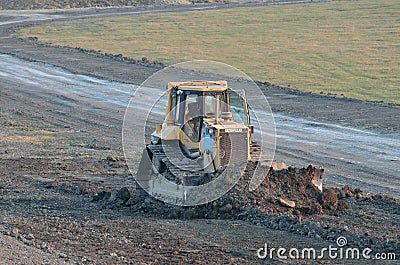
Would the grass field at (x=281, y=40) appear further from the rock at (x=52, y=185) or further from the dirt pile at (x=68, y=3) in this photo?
the rock at (x=52, y=185)

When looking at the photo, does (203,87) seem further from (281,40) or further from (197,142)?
(281,40)

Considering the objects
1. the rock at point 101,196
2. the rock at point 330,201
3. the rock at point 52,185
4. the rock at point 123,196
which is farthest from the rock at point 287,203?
the rock at point 52,185

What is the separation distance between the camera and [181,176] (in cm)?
1521

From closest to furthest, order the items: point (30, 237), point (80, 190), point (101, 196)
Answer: point (30, 237)
point (101, 196)
point (80, 190)

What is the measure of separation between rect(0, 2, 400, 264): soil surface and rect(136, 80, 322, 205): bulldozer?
0.47m

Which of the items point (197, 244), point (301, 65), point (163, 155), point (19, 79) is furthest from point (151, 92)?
point (197, 244)

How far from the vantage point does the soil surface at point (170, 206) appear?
12.8 metres

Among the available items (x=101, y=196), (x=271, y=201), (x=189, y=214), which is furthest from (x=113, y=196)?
(x=271, y=201)

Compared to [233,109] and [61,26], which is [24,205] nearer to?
[233,109]

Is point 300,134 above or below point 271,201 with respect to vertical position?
below

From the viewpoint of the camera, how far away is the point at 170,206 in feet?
51.1

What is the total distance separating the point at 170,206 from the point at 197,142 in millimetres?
1378

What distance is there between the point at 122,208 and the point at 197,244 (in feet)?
11.2

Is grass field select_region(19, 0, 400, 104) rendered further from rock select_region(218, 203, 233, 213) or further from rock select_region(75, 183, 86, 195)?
rock select_region(218, 203, 233, 213)
